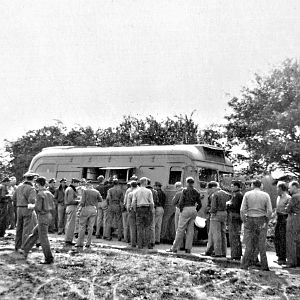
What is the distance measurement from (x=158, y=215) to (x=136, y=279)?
592 cm

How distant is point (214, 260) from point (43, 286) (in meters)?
4.62

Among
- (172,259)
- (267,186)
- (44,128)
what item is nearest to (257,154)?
(267,186)

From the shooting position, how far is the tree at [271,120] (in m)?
30.4

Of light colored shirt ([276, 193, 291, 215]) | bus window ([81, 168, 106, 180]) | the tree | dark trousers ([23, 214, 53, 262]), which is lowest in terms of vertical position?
dark trousers ([23, 214, 53, 262])

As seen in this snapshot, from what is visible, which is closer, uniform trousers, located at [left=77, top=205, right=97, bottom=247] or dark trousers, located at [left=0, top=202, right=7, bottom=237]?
uniform trousers, located at [left=77, top=205, right=97, bottom=247]

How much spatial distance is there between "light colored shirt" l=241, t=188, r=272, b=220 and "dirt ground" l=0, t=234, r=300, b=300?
118 centimetres

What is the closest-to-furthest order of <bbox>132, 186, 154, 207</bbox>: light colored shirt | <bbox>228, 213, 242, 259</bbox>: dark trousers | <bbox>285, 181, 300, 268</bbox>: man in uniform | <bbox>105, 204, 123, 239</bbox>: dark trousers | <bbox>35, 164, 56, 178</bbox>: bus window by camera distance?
<bbox>285, 181, 300, 268</bbox>: man in uniform
<bbox>228, 213, 242, 259</bbox>: dark trousers
<bbox>132, 186, 154, 207</bbox>: light colored shirt
<bbox>105, 204, 123, 239</bbox>: dark trousers
<bbox>35, 164, 56, 178</bbox>: bus window

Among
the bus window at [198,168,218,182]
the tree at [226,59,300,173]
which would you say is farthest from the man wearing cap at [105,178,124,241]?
the tree at [226,59,300,173]

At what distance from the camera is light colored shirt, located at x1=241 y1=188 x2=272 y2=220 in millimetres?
9953

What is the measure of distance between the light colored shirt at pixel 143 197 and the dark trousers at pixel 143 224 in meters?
0.12

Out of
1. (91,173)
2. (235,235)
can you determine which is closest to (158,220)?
(235,235)

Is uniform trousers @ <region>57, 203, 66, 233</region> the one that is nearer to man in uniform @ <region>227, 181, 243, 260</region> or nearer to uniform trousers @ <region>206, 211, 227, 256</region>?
uniform trousers @ <region>206, 211, 227, 256</region>

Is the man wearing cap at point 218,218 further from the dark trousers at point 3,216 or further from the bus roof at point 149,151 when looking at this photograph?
Result: the dark trousers at point 3,216

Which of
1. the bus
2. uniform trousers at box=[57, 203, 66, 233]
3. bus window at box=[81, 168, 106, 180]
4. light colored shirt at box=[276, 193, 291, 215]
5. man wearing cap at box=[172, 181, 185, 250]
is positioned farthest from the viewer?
bus window at box=[81, 168, 106, 180]
